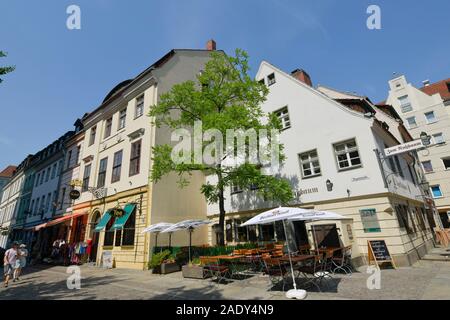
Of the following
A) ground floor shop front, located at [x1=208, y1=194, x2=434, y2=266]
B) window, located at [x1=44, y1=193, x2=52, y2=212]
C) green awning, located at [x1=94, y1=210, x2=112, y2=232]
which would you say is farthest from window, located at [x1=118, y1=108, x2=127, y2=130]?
ground floor shop front, located at [x1=208, y1=194, x2=434, y2=266]

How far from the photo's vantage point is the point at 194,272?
10531 millimetres

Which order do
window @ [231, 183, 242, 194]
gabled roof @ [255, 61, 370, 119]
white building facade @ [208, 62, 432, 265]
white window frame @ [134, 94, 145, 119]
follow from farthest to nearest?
Result: white window frame @ [134, 94, 145, 119], window @ [231, 183, 242, 194], gabled roof @ [255, 61, 370, 119], white building facade @ [208, 62, 432, 265]

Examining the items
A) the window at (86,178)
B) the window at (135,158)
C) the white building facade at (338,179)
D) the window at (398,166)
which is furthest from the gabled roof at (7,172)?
the window at (398,166)

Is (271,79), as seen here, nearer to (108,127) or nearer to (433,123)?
(108,127)

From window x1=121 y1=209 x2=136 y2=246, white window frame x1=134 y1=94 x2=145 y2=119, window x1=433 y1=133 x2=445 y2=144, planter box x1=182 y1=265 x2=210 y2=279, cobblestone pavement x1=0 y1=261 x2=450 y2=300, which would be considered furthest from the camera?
window x1=433 y1=133 x2=445 y2=144

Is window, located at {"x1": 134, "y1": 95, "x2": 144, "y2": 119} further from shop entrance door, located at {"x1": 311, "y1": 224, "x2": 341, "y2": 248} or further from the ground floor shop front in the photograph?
shop entrance door, located at {"x1": 311, "y1": 224, "x2": 341, "y2": 248}

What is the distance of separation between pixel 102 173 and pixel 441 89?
153 ft

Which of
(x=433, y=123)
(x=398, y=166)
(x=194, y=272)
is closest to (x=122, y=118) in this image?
(x=194, y=272)

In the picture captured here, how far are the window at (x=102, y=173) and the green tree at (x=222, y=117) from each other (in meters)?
8.92

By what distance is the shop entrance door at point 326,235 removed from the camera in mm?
11469

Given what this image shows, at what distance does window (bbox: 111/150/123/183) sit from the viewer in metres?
18.6

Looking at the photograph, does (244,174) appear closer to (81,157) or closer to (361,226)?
(361,226)

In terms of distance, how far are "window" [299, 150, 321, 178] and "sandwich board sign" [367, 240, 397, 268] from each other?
177 inches
